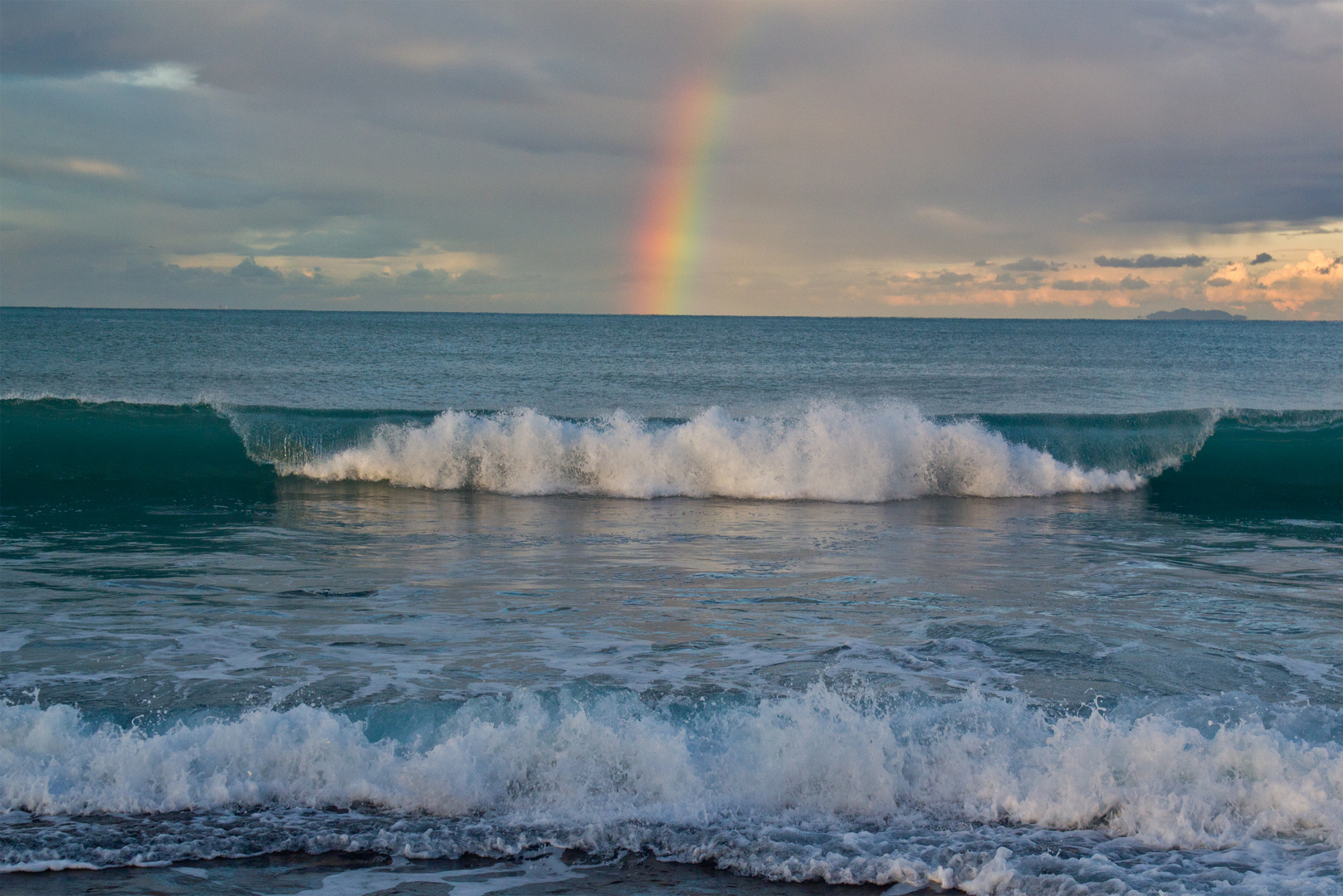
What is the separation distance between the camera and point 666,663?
297 inches

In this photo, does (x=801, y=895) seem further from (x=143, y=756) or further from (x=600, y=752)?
(x=143, y=756)

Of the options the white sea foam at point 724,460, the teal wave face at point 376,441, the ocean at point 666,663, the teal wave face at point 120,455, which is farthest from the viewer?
the white sea foam at point 724,460

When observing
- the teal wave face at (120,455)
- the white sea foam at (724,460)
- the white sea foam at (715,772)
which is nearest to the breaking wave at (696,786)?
the white sea foam at (715,772)

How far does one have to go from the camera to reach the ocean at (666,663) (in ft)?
16.4

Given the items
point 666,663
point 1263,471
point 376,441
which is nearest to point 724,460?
point 376,441

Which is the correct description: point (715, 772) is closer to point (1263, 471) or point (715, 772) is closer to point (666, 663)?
point (666, 663)

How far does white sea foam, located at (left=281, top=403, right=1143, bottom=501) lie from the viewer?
17078 millimetres

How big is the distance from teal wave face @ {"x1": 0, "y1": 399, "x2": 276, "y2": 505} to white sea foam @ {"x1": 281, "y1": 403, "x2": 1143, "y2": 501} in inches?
64.9

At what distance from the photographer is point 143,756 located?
563 centimetres

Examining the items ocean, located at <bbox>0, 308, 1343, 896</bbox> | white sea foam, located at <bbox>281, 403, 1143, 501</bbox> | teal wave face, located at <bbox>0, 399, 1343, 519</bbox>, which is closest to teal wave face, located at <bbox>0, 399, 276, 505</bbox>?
teal wave face, located at <bbox>0, 399, 1343, 519</bbox>

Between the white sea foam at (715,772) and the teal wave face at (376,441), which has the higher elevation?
the teal wave face at (376,441)

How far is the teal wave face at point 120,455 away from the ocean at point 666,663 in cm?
15

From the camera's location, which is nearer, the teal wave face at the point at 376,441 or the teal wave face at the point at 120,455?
the teal wave face at the point at 120,455

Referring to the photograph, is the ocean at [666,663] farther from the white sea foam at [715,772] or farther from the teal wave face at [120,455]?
the teal wave face at [120,455]
